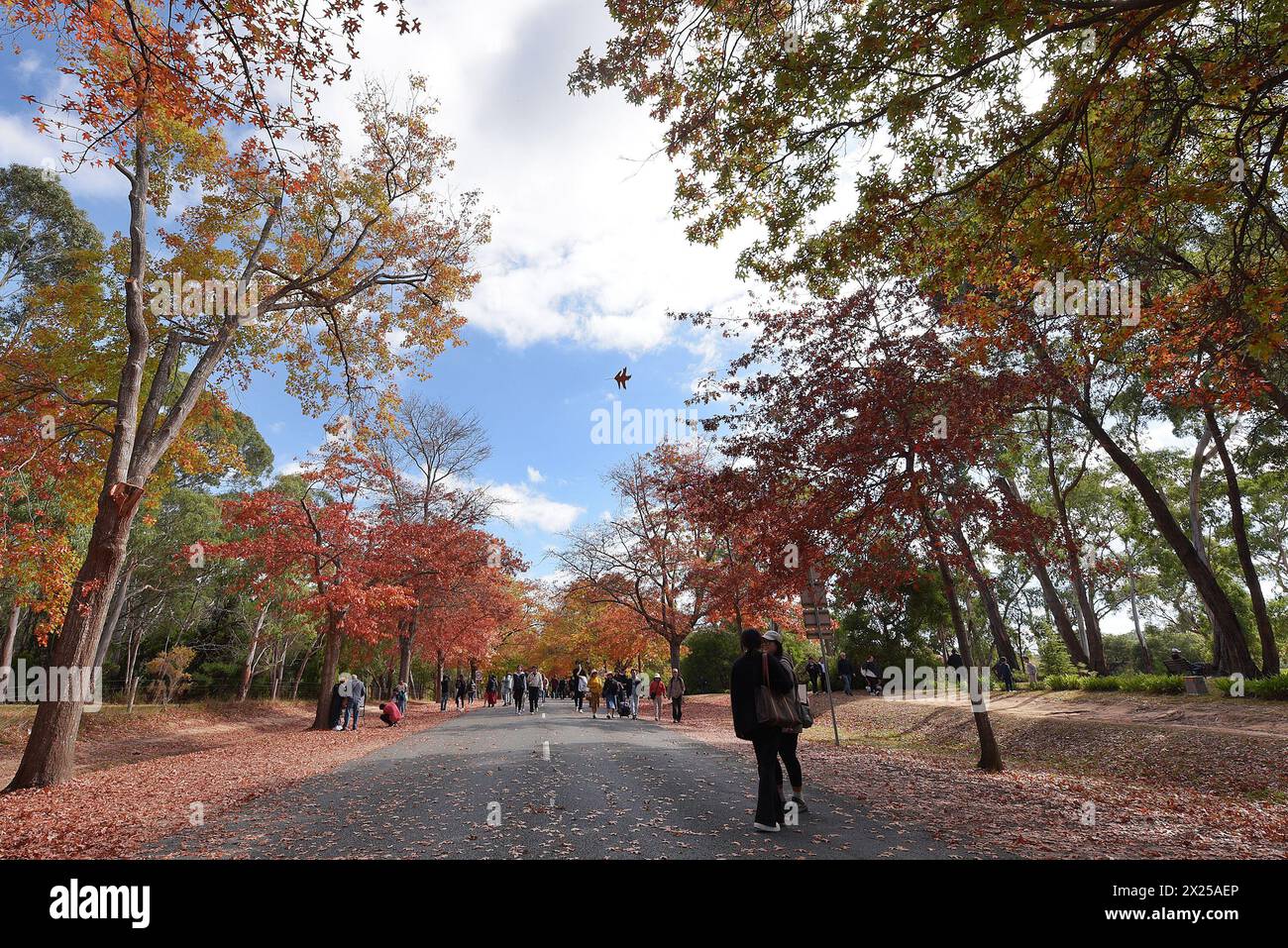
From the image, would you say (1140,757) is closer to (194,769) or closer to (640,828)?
(640,828)

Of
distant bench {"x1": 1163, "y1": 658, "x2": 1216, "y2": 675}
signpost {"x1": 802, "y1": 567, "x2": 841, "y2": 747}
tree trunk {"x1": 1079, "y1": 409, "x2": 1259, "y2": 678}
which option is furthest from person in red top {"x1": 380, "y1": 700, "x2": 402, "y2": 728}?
distant bench {"x1": 1163, "y1": 658, "x2": 1216, "y2": 675}

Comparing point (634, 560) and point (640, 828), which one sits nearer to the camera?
point (640, 828)

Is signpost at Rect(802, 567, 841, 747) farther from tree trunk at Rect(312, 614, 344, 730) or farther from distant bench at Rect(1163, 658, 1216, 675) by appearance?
tree trunk at Rect(312, 614, 344, 730)

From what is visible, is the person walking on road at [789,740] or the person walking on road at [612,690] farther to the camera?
the person walking on road at [612,690]

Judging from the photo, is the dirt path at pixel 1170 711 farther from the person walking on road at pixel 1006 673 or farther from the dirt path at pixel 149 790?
the dirt path at pixel 149 790

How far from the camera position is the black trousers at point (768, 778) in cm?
596

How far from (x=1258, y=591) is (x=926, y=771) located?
16634 millimetres

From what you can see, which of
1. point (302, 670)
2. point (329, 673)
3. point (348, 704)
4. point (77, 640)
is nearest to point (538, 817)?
point (77, 640)

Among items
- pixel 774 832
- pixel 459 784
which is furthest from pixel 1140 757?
pixel 459 784

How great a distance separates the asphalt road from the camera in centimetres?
530

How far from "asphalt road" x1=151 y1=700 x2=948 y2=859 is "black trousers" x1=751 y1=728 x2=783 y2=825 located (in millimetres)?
200

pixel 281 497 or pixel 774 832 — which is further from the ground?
pixel 281 497

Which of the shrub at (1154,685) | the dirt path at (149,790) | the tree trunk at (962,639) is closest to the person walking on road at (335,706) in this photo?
the dirt path at (149,790)

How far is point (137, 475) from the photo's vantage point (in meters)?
10.4
